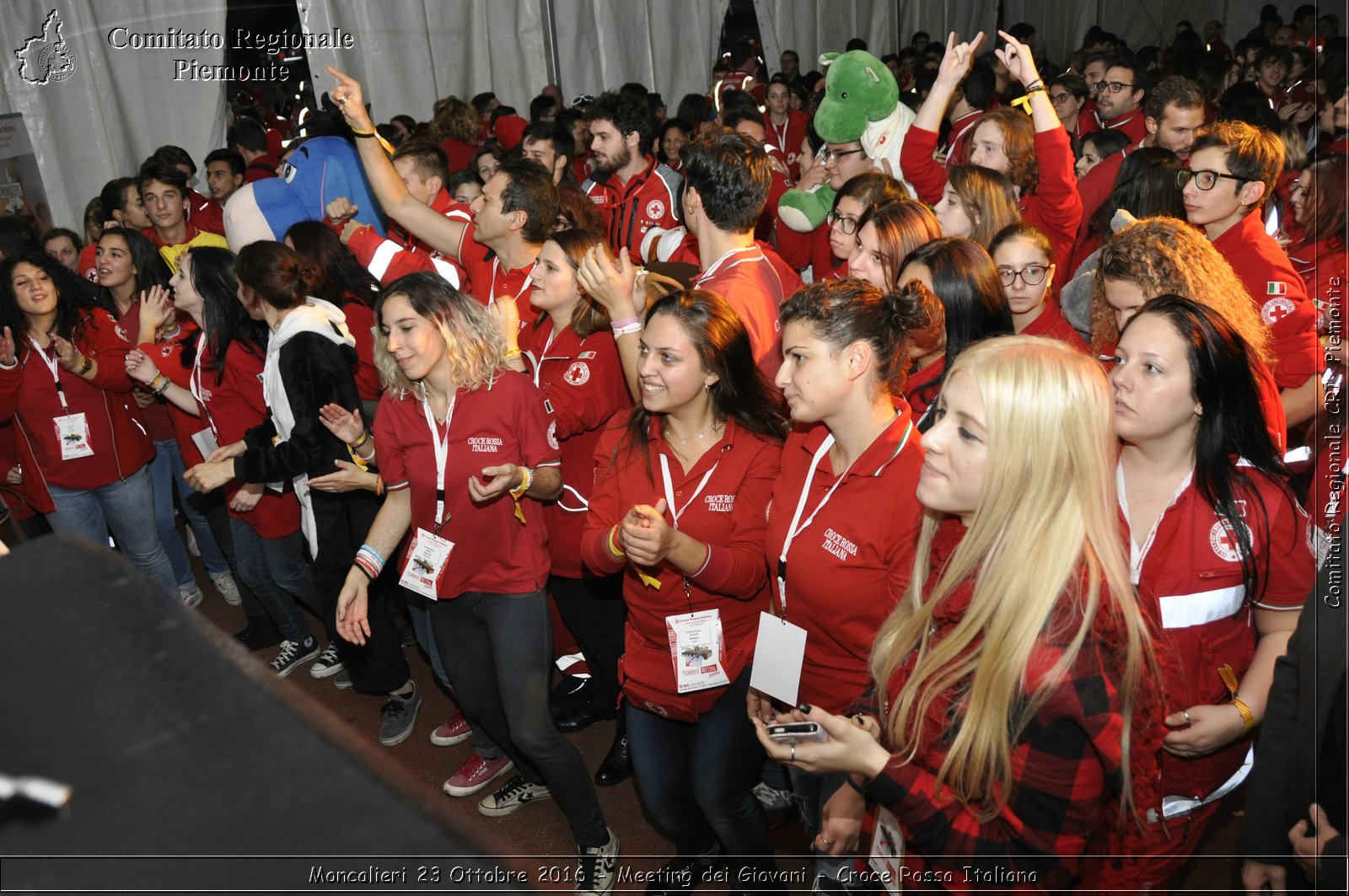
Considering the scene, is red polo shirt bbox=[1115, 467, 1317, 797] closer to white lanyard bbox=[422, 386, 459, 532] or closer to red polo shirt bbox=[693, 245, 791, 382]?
red polo shirt bbox=[693, 245, 791, 382]

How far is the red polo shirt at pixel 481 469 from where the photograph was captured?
9.43ft

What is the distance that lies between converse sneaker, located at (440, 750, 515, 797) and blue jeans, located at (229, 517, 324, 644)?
0.94 m

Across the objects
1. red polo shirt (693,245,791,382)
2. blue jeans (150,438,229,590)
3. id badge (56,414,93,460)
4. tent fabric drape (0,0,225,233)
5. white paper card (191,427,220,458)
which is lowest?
blue jeans (150,438,229,590)

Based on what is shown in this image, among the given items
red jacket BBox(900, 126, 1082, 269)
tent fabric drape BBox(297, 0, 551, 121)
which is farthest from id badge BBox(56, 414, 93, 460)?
tent fabric drape BBox(297, 0, 551, 121)

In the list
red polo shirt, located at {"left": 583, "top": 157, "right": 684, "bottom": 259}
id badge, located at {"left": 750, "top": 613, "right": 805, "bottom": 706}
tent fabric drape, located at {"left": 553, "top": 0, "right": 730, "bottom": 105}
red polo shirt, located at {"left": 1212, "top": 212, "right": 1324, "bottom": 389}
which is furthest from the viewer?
tent fabric drape, located at {"left": 553, "top": 0, "right": 730, "bottom": 105}

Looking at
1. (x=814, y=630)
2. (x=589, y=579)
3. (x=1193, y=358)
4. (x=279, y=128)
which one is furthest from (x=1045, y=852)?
(x=279, y=128)

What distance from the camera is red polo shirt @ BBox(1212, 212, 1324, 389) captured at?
120 inches

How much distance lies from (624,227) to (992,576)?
437cm

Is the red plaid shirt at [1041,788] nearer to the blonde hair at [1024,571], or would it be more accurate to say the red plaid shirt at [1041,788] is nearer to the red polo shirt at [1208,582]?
the blonde hair at [1024,571]

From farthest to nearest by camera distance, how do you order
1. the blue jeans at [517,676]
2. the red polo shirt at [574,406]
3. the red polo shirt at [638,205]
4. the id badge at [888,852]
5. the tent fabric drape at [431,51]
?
the tent fabric drape at [431,51] → the red polo shirt at [638,205] → the red polo shirt at [574,406] → the blue jeans at [517,676] → the id badge at [888,852]

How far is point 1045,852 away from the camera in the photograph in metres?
1.44

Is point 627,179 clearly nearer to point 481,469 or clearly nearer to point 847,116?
point 847,116

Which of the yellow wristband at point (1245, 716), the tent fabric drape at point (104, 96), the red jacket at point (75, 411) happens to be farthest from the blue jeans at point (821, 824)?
the tent fabric drape at point (104, 96)

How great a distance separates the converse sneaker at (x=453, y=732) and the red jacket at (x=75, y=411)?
6.45ft
